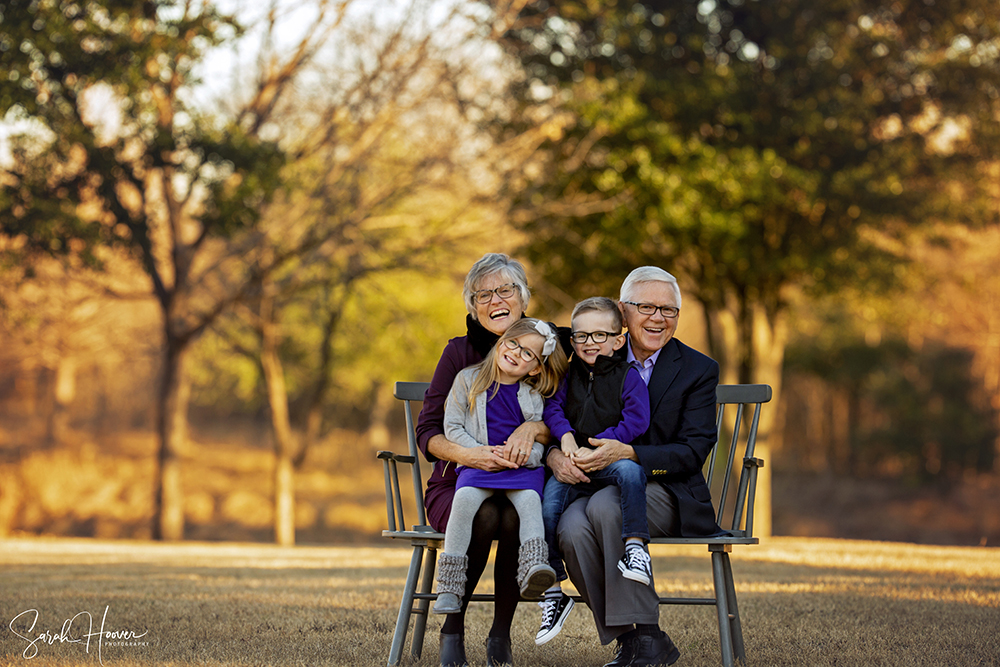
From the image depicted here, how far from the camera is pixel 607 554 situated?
3.43m

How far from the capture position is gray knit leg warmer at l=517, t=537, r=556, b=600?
3.29 metres

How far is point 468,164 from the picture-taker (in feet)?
43.1

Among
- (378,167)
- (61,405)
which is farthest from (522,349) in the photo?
(61,405)

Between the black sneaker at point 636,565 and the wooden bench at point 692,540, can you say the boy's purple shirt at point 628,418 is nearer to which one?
the wooden bench at point 692,540

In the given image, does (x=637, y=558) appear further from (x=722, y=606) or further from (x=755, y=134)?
(x=755, y=134)

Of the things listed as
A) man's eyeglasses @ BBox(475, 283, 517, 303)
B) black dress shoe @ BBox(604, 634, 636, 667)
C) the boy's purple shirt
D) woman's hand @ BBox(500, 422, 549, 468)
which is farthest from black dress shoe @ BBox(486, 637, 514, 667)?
man's eyeglasses @ BBox(475, 283, 517, 303)

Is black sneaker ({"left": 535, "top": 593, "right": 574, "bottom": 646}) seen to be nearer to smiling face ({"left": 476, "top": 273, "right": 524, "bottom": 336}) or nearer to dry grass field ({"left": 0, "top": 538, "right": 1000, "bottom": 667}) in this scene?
dry grass field ({"left": 0, "top": 538, "right": 1000, "bottom": 667})

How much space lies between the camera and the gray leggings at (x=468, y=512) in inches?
139

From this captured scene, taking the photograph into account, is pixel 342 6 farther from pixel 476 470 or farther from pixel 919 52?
pixel 476 470

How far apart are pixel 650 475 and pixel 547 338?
65cm

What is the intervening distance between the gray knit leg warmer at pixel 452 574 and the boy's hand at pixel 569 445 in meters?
0.55

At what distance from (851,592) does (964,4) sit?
10085 millimetres

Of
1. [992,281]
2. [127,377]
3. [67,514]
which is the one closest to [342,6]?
[67,514]
